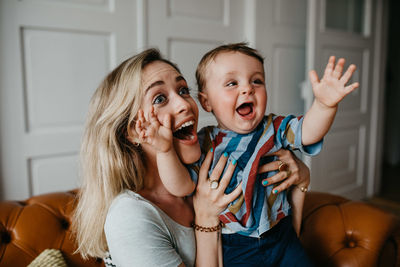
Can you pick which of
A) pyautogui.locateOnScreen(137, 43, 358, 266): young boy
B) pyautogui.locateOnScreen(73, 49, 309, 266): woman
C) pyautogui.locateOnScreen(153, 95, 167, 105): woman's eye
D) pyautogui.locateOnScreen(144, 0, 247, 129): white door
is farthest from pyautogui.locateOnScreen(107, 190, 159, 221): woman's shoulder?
pyautogui.locateOnScreen(144, 0, 247, 129): white door

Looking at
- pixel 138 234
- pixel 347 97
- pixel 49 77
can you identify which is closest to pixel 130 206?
pixel 138 234

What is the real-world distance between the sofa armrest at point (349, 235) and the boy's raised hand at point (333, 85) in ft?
1.91

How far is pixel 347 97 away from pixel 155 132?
2.98 metres

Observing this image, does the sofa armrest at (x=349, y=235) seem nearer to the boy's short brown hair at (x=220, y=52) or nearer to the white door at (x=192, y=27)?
the boy's short brown hair at (x=220, y=52)

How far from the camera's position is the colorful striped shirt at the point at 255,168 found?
107 centimetres

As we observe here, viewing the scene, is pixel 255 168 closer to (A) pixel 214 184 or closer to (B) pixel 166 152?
(A) pixel 214 184

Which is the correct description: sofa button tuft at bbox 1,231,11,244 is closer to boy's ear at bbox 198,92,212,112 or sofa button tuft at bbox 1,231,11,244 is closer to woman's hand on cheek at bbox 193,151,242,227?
woman's hand on cheek at bbox 193,151,242,227

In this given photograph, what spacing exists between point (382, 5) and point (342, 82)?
139 inches

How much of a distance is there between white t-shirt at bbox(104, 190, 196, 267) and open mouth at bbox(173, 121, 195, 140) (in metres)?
0.23

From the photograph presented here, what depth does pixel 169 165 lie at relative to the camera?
0.99 metres

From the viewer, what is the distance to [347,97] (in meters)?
3.41

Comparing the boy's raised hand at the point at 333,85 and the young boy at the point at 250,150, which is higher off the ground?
the boy's raised hand at the point at 333,85

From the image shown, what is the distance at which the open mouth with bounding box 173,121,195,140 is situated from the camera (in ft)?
3.50

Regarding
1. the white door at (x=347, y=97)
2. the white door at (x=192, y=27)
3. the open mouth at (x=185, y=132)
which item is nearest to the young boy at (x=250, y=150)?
the open mouth at (x=185, y=132)
